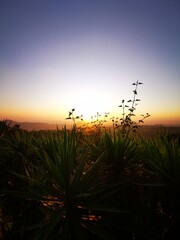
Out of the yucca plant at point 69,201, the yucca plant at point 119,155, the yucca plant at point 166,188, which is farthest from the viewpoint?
the yucca plant at point 119,155

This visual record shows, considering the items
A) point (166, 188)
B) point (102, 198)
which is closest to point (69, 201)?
point (102, 198)

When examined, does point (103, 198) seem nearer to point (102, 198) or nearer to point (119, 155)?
point (102, 198)

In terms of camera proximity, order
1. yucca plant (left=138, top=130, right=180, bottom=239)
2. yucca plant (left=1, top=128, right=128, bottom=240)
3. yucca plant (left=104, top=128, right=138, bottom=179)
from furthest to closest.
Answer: yucca plant (left=104, top=128, right=138, bottom=179) → yucca plant (left=138, top=130, right=180, bottom=239) → yucca plant (left=1, top=128, right=128, bottom=240)

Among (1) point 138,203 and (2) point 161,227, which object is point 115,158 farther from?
(2) point 161,227

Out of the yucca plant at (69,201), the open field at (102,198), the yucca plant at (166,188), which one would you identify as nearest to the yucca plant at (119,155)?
the open field at (102,198)

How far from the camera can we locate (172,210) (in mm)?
2494

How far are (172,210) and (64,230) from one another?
1206 millimetres

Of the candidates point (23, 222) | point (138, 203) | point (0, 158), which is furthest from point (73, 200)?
point (0, 158)

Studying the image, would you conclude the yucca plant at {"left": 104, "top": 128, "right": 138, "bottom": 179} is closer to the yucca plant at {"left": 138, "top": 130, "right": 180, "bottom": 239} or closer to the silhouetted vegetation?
the silhouetted vegetation

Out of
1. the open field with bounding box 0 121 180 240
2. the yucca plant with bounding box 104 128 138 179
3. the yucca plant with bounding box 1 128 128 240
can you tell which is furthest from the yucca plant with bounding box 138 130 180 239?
the yucca plant with bounding box 1 128 128 240

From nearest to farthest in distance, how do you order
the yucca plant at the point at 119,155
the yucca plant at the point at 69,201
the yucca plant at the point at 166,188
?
the yucca plant at the point at 69,201 < the yucca plant at the point at 166,188 < the yucca plant at the point at 119,155

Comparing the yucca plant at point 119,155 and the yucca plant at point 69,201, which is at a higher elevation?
the yucca plant at point 119,155

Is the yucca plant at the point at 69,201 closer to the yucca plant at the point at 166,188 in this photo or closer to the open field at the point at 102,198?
the open field at the point at 102,198

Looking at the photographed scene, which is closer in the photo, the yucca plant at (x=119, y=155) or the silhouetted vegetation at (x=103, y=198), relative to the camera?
the silhouetted vegetation at (x=103, y=198)
